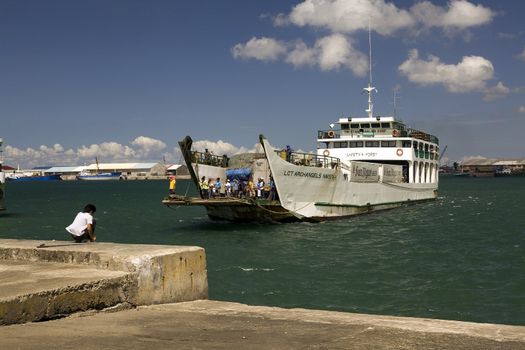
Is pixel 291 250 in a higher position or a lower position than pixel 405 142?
lower

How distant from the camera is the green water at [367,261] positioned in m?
12.1

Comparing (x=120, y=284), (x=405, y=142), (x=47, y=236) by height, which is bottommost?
(x=47, y=236)

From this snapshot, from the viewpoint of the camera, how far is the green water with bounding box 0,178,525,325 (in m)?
12.1

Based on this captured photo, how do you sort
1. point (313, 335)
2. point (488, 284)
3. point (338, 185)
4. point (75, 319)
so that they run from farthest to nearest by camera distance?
1. point (338, 185)
2. point (488, 284)
3. point (75, 319)
4. point (313, 335)

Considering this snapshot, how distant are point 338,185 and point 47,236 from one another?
15.0 m

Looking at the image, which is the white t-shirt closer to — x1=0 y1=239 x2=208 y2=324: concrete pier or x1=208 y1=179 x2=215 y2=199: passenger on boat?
x1=0 y1=239 x2=208 y2=324: concrete pier

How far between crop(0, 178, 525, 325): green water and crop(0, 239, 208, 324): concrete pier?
5347 millimetres

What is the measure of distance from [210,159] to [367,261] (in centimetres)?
1377

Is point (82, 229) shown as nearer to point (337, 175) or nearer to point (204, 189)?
Answer: point (204, 189)

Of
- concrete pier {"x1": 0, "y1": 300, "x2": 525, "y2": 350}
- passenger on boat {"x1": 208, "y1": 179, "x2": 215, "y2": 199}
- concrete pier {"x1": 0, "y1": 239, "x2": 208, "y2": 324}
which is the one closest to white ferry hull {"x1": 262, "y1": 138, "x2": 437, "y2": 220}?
passenger on boat {"x1": 208, "y1": 179, "x2": 215, "y2": 199}

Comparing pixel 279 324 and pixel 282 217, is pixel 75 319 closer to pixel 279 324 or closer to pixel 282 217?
pixel 279 324

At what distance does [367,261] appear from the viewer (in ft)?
56.8

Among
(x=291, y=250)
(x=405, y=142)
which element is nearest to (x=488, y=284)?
(x=291, y=250)

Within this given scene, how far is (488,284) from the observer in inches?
539
